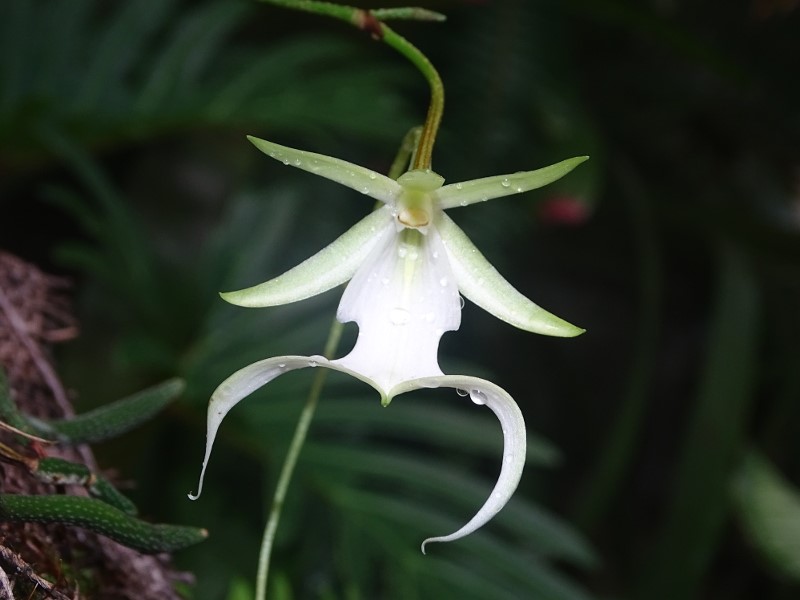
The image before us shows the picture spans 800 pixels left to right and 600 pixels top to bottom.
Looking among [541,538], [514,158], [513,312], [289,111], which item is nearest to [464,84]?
[514,158]

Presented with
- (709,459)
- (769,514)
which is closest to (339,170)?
(709,459)

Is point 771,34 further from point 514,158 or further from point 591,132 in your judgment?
point 514,158

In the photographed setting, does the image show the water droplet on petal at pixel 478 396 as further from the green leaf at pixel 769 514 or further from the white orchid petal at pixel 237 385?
the green leaf at pixel 769 514

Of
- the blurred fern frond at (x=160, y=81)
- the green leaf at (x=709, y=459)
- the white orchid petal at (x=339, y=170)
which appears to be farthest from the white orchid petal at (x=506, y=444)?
the green leaf at (x=709, y=459)

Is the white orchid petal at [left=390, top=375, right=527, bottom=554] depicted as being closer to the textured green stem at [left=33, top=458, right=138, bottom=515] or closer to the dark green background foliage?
the textured green stem at [left=33, top=458, right=138, bottom=515]

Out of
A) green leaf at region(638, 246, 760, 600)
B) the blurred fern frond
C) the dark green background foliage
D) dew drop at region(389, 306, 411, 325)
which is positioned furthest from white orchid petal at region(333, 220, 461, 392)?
green leaf at region(638, 246, 760, 600)

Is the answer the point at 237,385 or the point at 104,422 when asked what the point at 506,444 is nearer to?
the point at 237,385

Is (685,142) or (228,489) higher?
(685,142)
